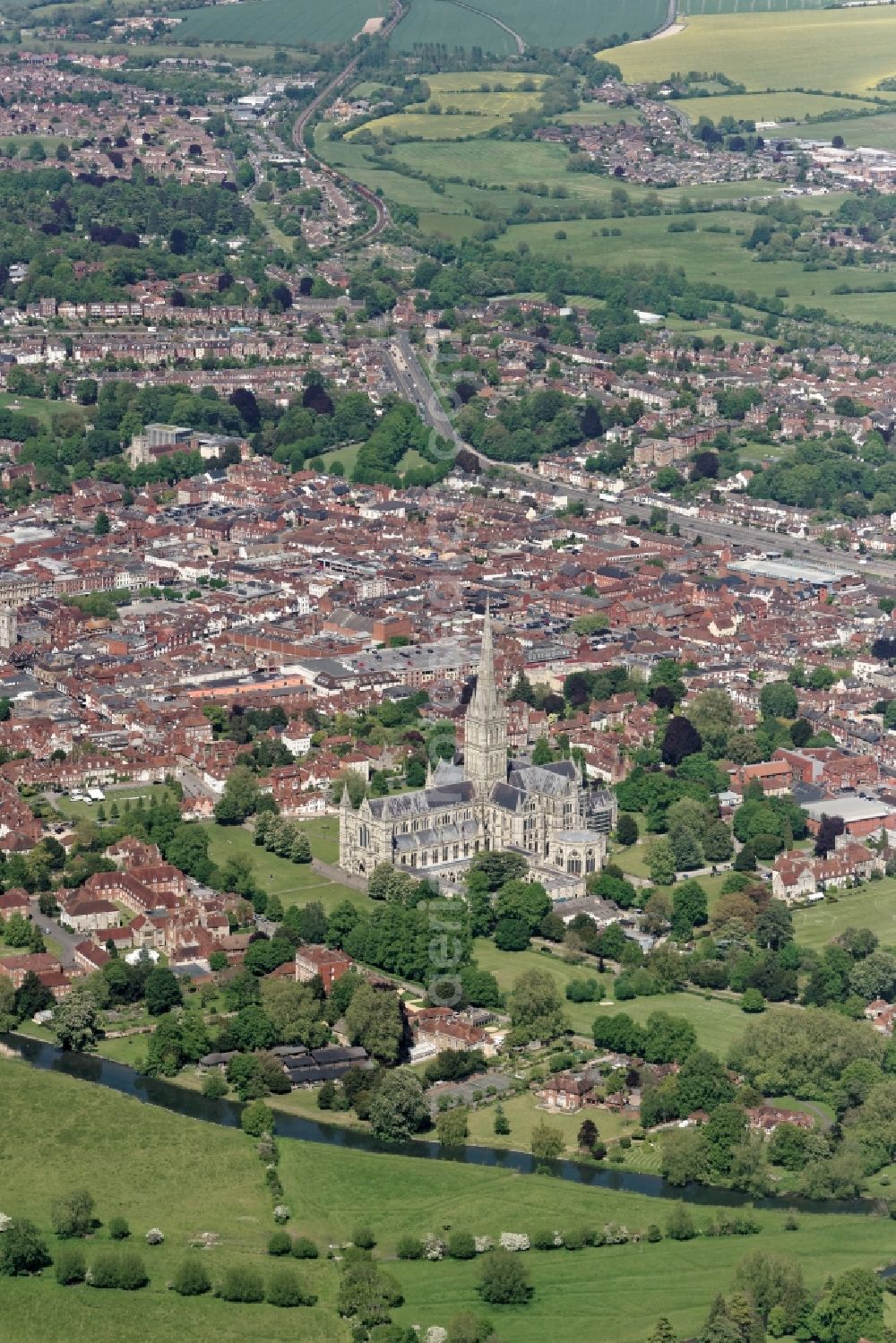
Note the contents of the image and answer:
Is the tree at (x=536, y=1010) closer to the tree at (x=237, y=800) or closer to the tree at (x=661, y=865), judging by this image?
the tree at (x=661, y=865)

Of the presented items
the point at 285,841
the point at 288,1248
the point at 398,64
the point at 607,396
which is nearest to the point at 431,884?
the point at 285,841

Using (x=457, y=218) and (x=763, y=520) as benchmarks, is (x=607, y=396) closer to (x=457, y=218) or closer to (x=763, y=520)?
(x=763, y=520)

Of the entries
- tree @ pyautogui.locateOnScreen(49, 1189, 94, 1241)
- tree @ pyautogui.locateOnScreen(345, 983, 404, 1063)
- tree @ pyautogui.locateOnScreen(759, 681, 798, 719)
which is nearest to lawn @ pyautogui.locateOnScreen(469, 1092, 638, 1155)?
tree @ pyautogui.locateOnScreen(345, 983, 404, 1063)

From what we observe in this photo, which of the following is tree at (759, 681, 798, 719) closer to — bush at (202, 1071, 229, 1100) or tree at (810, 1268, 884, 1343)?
bush at (202, 1071, 229, 1100)

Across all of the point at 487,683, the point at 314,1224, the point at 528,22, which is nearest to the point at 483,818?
the point at 487,683

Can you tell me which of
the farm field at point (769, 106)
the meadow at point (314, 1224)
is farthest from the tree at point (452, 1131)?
the farm field at point (769, 106)

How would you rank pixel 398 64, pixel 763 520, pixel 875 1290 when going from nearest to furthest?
1. pixel 875 1290
2. pixel 763 520
3. pixel 398 64

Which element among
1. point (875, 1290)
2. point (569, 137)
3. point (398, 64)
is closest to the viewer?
point (875, 1290)

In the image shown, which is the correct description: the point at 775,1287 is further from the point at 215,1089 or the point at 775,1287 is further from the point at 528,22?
the point at 528,22
